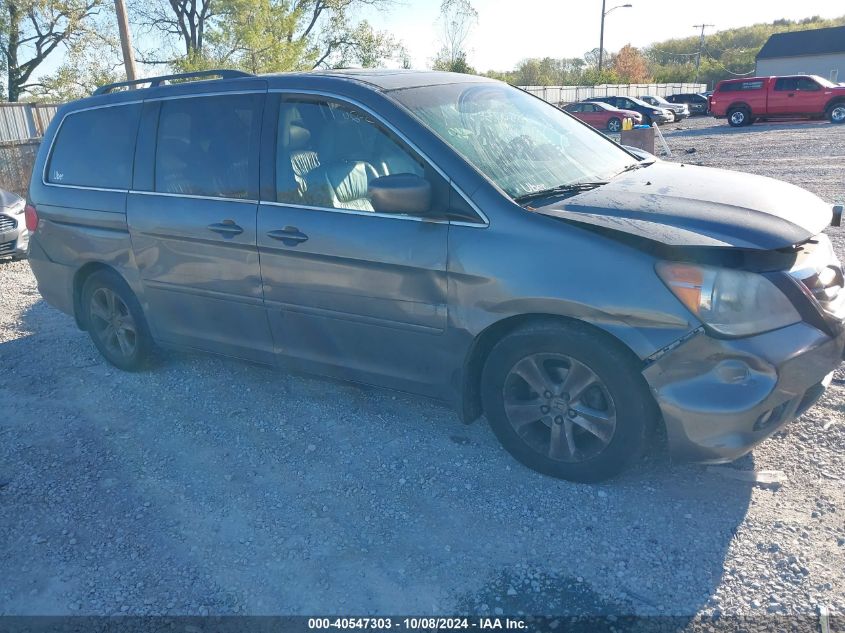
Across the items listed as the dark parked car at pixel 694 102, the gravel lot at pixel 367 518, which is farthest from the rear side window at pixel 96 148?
the dark parked car at pixel 694 102

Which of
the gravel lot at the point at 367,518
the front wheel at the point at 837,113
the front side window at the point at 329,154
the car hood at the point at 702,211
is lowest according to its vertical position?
the gravel lot at the point at 367,518

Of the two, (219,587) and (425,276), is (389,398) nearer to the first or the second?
(425,276)

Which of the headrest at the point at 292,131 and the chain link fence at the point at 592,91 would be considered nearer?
the headrest at the point at 292,131

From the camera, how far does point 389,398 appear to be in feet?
14.5

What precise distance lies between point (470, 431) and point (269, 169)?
6.17 ft

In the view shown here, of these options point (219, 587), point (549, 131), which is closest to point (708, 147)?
point (549, 131)

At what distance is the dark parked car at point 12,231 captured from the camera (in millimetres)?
8984

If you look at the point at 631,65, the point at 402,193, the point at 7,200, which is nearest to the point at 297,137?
the point at 402,193

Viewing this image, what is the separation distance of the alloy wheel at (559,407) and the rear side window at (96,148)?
2.96 m

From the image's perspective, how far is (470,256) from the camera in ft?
10.7

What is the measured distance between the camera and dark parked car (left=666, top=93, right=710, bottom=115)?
121ft

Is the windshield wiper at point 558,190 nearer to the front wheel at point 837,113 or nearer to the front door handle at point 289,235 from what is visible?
the front door handle at point 289,235

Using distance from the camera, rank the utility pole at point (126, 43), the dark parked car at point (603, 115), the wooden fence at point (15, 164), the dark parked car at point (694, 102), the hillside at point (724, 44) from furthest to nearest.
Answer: the hillside at point (724, 44) < the dark parked car at point (694, 102) < the dark parked car at point (603, 115) < the wooden fence at point (15, 164) < the utility pole at point (126, 43)

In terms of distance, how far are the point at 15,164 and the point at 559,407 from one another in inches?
562
